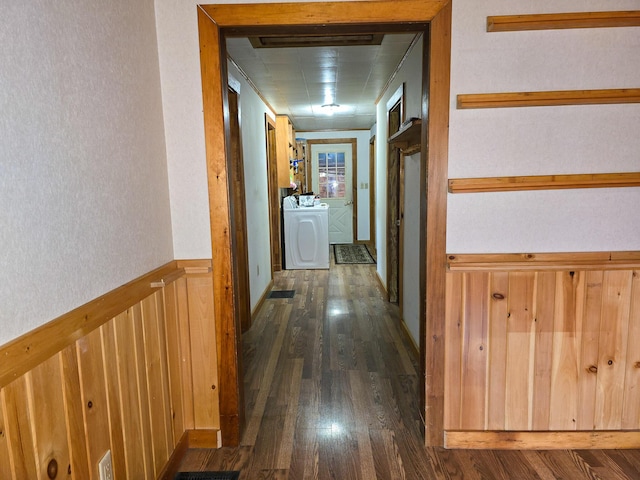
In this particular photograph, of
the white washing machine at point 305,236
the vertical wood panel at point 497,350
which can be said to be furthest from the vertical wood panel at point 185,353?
the white washing machine at point 305,236

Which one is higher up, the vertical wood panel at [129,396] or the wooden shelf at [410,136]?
the wooden shelf at [410,136]

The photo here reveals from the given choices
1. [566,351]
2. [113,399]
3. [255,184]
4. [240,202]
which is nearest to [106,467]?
[113,399]

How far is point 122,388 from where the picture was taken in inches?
54.0

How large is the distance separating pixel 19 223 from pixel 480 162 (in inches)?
66.8

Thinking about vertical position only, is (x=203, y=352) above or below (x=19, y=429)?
below

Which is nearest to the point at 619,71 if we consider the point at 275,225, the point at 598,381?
the point at 598,381

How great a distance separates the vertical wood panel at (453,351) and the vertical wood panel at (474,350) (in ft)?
0.08

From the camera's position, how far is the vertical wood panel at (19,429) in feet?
2.81

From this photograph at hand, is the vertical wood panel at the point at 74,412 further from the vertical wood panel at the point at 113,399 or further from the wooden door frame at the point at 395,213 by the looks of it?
the wooden door frame at the point at 395,213

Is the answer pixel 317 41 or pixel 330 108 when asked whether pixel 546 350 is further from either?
pixel 330 108

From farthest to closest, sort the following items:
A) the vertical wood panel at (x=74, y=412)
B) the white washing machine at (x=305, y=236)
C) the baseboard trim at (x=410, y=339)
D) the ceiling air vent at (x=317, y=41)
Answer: the white washing machine at (x=305, y=236) < the baseboard trim at (x=410, y=339) < the ceiling air vent at (x=317, y=41) < the vertical wood panel at (x=74, y=412)

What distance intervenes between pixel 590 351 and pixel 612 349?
101 mm

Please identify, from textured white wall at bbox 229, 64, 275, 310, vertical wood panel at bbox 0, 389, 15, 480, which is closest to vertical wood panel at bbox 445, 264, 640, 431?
vertical wood panel at bbox 0, 389, 15, 480

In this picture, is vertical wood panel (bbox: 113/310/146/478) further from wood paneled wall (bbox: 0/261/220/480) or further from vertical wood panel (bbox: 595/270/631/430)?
vertical wood panel (bbox: 595/270/631/430)
